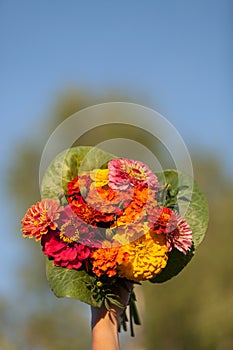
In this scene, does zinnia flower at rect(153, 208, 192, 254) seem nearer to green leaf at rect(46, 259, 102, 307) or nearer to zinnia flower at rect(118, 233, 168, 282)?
zinnia flower at rect(118, 233, 168, 282)

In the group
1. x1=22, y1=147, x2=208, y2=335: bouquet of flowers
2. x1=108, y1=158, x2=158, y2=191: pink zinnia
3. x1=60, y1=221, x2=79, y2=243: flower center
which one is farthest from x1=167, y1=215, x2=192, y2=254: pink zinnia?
x1=60, y1=221, x2=79, y2=243: flower center

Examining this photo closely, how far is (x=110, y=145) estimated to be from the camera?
8.43ft

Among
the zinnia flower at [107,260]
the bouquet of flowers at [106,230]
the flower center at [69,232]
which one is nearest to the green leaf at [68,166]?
the bouquet of flowers at [106,230]

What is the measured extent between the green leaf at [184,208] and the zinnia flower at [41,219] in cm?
29

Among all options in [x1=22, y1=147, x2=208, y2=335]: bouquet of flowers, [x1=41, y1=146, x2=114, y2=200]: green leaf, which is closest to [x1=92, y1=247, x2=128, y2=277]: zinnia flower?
[x1=22, y1=147, x2=208, y2=335]: bouquet of flowers

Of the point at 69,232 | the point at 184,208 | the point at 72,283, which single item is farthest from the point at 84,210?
the point at 184,208

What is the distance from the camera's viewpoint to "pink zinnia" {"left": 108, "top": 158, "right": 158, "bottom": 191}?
1792 millimetres

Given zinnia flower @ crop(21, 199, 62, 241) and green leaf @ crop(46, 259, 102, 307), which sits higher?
zinnia flower @ crop(21, 199, 62, 241)

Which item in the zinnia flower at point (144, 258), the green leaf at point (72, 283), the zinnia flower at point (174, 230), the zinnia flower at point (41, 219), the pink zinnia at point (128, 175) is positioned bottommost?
the green leaf at point (72, 283)

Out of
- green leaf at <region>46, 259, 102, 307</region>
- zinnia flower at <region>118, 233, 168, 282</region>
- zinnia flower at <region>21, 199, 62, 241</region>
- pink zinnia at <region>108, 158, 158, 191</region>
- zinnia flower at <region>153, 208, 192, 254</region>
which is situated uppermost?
pink zinnia at <region>108, 158, 158, 191</region>

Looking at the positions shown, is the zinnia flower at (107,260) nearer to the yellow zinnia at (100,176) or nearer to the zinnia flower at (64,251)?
the zinnia flower at (64,251)

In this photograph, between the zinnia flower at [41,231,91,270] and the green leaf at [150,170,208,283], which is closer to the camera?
the zinnia flower at [41,231,91,270]

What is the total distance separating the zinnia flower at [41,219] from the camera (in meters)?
1.80

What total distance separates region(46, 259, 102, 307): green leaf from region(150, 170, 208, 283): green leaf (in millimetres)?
208
